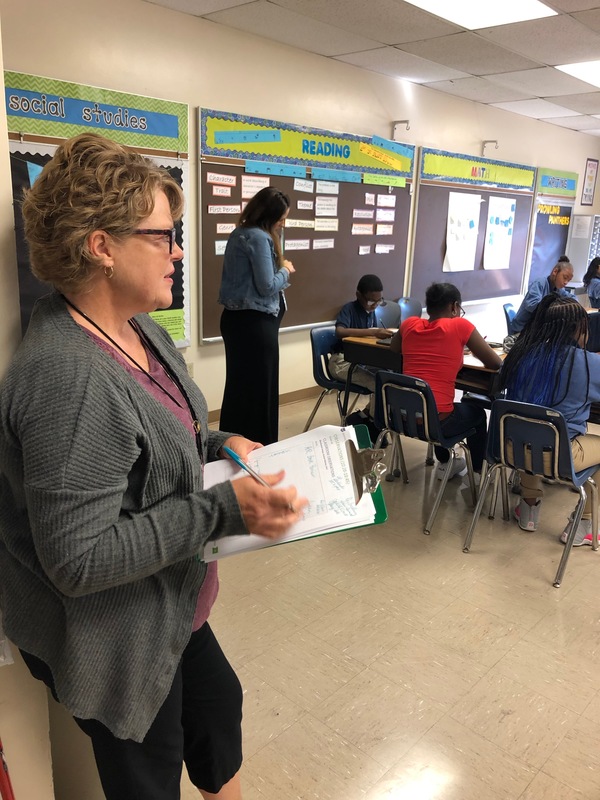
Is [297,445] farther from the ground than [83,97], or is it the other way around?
[83,97]

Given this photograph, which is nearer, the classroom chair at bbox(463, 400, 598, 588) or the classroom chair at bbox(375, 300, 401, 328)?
the classroom chair at bbox(463, 400, 598, 588)

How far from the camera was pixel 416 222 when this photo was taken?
18.0 feet

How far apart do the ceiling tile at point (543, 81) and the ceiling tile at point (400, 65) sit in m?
0.37

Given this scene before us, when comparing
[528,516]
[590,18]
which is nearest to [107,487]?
[528,516]

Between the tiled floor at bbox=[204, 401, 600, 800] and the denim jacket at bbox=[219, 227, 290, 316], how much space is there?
1.35 m

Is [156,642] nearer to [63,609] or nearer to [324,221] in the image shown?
[63,609]

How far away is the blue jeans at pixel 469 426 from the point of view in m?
2.99

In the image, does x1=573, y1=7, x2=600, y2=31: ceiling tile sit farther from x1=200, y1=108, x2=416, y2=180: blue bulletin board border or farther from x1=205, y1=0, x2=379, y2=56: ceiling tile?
x1=200, y1=108, x2=416, y2=180: blue bulletin board border

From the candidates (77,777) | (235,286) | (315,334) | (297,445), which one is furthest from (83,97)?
(77,777)

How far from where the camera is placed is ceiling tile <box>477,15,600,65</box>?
3570mm

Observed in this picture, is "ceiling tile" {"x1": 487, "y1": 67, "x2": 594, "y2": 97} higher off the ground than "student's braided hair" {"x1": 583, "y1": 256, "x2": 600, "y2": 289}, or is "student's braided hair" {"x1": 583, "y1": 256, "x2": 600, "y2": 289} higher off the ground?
"ceiling tile" {"x1": 487, "y1": 67, "x2": 594, "y2": 97}

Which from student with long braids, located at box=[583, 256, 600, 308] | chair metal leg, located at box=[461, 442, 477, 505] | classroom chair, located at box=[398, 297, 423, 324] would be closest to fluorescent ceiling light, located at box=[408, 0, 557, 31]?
classroom chair, located at box=[398, 297, 423, 324]

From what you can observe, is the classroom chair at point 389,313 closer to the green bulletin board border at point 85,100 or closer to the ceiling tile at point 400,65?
the ceiling tile at point 400,65

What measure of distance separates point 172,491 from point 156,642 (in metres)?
0.23
